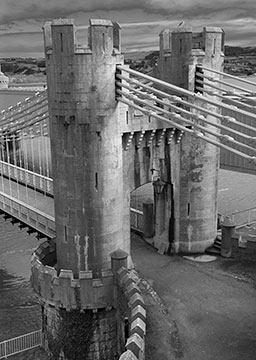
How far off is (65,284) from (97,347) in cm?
258

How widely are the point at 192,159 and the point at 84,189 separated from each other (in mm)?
5624

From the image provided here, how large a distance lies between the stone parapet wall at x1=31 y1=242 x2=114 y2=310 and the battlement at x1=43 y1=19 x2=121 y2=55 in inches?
281

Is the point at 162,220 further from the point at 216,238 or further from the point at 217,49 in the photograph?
the point at 217,49

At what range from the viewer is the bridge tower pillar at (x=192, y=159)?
1911 cm

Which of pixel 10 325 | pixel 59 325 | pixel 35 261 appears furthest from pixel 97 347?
pixel 10 325

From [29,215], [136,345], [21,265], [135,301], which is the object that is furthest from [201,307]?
[21,265]

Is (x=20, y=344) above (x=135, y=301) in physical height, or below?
below

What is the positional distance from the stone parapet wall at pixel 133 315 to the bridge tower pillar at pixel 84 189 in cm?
69

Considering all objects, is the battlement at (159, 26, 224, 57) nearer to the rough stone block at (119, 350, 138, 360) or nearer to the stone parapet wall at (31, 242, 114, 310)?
the stone parapet wall at (31, 242, 114, 310)

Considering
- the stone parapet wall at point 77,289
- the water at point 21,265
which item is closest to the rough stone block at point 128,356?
the stone parapet wall at point 77,289

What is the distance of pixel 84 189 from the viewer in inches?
634

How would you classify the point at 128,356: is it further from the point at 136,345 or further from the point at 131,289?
the point at 131,289

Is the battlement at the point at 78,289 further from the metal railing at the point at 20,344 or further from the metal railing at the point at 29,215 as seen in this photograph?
the metal railing at the point at 29,215

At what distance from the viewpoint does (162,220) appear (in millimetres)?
20859
